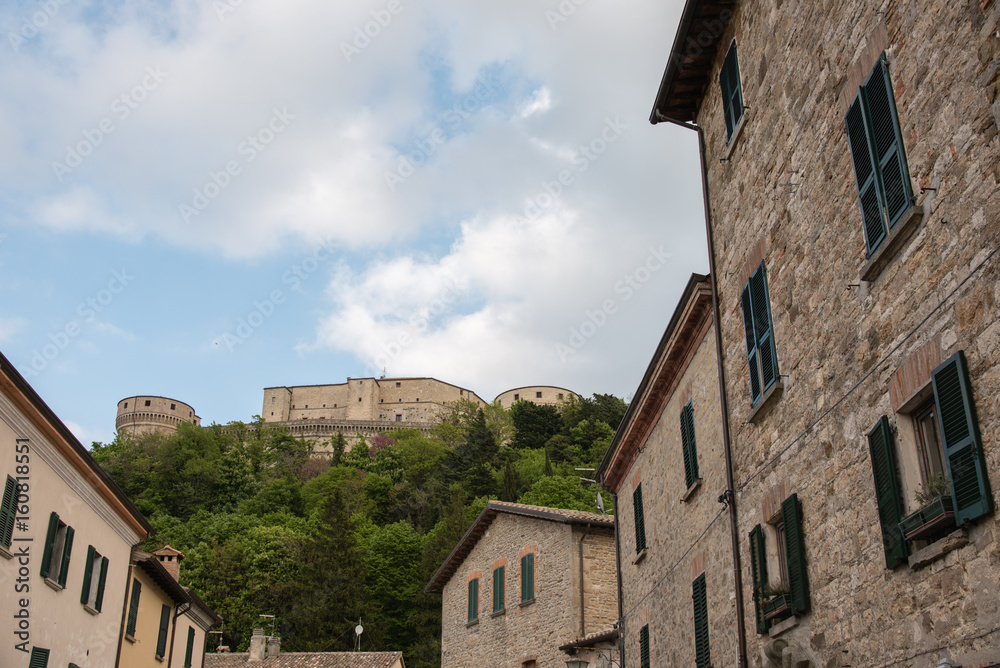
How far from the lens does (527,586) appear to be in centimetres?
2348

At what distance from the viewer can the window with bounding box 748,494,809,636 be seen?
7.70 metres

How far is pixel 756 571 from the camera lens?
8852mm

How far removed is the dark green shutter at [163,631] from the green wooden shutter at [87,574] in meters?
5.64

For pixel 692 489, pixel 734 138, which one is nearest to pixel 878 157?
pixel 734 138

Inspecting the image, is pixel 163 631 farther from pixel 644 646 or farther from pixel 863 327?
pixel 863 327

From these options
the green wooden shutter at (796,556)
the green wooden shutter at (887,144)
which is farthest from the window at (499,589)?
the green wooden shutter at (887,144)

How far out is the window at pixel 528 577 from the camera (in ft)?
76.2

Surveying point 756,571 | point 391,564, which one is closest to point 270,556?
point 391,564

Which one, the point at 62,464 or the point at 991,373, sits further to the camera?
the point at 62,464

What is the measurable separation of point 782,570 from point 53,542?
37.7 ft

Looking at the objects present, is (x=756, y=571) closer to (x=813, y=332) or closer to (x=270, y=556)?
(x=813, y=332)

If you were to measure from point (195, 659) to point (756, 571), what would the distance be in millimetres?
21240

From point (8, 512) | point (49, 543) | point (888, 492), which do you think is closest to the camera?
point (888, 492)

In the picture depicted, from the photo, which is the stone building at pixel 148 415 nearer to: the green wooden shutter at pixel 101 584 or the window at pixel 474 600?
the window at pixel 474 600
